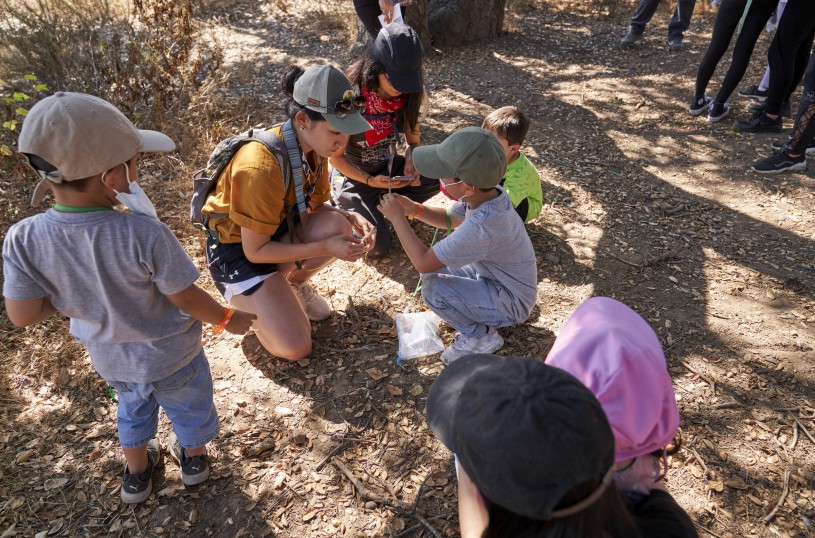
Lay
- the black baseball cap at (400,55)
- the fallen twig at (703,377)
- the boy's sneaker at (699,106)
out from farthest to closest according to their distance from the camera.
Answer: the boy's sneaker at (699,106)
the black baseball cap at (400,55)
the fallen twig at (703,377)

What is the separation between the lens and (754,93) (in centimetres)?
542

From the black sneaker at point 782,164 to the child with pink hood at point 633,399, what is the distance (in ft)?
11.8

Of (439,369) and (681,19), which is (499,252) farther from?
(681,19)

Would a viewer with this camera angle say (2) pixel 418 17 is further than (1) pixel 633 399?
Yes

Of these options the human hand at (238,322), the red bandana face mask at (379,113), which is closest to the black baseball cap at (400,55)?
the red bandana face mask at (379,113)

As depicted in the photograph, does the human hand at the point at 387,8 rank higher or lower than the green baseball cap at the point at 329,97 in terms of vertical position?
higher

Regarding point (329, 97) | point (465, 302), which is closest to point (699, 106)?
point (465, 302)

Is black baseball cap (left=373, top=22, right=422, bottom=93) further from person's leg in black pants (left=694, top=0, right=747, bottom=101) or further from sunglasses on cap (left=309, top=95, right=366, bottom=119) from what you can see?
person's leg in black pants (left=694, top=0, right=747, bottom=101)

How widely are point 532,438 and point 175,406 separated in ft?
5.27

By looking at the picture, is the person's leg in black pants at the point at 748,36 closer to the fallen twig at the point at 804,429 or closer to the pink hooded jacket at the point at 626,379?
the fallen twig at the point at 804,429

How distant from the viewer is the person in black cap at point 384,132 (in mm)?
3092

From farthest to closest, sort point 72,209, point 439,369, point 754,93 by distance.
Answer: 1. point 754,93
2. point 439,369
3. point 72,209

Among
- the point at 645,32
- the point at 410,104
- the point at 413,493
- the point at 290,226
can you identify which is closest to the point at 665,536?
the point at 413,493

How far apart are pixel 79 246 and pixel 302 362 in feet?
4.65
